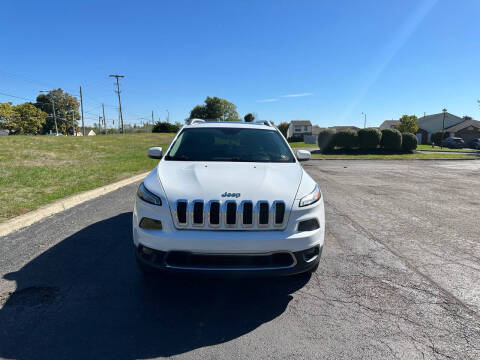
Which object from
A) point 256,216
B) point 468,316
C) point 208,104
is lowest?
point 468,316

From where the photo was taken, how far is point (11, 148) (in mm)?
12555

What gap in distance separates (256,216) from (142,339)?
4.32ft

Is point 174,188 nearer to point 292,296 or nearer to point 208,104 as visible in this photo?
point 292,296

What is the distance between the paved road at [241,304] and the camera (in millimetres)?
2162

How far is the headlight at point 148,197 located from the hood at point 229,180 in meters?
0.11

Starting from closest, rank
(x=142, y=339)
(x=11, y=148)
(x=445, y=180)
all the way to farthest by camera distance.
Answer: (x=142, y=339) → (x=445, y=180) → (x=11, y=148)

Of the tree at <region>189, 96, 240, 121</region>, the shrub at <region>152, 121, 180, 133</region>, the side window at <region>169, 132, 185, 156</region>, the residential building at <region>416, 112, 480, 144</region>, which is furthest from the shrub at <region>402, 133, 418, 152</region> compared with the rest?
the tree at <region>189, 96, 240, 121</region>

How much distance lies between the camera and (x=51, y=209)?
5.31 meters

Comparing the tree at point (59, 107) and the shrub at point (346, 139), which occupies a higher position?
the tree at point (59, 107)

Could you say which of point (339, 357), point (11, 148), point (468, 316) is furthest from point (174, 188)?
point (11, 148)

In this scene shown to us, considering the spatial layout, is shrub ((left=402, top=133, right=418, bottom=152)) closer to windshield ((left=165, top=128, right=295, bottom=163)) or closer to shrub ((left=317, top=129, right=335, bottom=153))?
shrub ((left=317, top=129, right=335, bottom=153))

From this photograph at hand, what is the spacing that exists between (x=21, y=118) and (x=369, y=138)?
82771 mm

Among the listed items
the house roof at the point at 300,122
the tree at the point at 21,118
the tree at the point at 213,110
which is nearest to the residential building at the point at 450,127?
the house roof at the point at 300,122

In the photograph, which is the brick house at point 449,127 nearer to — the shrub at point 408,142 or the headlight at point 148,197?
the shrub at point 408,142
